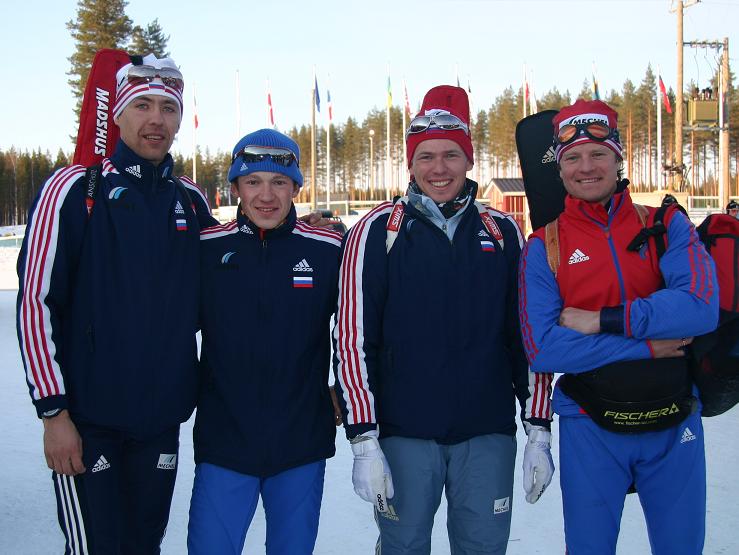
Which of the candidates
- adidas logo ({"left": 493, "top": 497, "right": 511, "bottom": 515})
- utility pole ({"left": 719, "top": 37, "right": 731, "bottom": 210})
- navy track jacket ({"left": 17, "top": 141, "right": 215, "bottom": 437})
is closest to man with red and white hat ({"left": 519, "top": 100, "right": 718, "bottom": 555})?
adidas logo ({"left": 493, "top": 497, "right": 511, "bottom": 515})

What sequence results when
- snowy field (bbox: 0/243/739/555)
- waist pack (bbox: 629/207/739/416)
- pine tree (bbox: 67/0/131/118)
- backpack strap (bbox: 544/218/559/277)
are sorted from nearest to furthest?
waist pack (bbox: 629/207/739/416) < backpack strap (bbox: 544/218/559/277) < snowy field (bbox: 0/243/739/555) < pine tree (bbox: 67/0/131/118)

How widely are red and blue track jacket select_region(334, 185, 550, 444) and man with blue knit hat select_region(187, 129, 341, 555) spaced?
0.58 feet

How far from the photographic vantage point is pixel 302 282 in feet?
8.71

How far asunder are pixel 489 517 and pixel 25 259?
6.82 ft

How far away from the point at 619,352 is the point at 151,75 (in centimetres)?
230

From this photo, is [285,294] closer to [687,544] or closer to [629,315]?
[629,315]

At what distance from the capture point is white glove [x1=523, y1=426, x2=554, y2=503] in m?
2.58

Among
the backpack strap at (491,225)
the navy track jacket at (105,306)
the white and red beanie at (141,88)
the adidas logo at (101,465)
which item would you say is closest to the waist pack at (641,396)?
the backpack strap at (491,225)

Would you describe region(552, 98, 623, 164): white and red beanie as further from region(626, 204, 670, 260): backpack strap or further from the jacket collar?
region(626, 204, 670, 260): backpack strap

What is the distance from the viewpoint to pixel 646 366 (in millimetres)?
2404

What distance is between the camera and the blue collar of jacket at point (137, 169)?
2627mm

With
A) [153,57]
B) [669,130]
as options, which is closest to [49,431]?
[153,57]

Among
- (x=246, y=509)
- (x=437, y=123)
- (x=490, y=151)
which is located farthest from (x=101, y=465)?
(x=490, y=151)

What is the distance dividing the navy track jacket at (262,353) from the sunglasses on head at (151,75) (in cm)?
74
